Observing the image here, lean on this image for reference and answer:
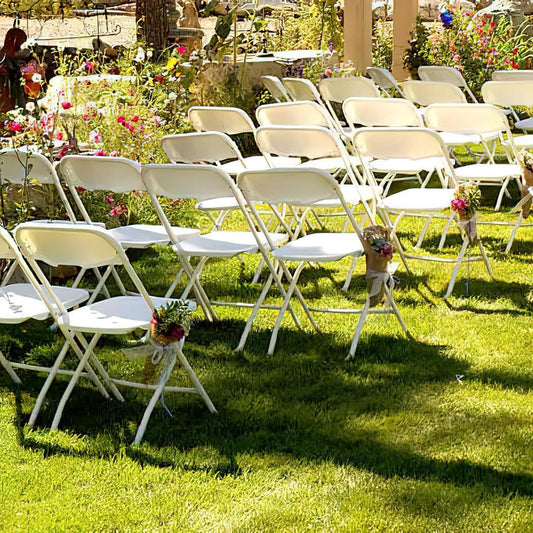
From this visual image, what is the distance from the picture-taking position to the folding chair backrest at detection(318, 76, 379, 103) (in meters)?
7.70

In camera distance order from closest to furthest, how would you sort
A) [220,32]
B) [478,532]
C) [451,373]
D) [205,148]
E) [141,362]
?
[478,532], [451,373], [141,362], [205,148], [220,32]

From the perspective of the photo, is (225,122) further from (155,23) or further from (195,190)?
(155,23)

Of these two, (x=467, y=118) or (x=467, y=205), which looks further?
(x=467, y=118)

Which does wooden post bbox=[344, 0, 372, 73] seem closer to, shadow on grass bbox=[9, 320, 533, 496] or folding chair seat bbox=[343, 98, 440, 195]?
folding chair seat bbox=[343, 98, 440, 195]

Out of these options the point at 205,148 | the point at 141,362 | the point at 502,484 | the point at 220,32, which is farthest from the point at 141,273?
the point at 220,32

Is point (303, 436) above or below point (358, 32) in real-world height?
below

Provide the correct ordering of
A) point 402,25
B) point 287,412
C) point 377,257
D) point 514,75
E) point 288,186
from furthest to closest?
1. point 402,25
2. point 514,75
3. point 377,257
4. point 288,186
5. point 287,412

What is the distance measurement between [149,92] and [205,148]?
2989 mm

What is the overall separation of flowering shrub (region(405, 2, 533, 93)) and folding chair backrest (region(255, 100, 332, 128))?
570cm

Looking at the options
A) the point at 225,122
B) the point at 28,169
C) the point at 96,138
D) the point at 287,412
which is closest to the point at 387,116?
the point at 225,122

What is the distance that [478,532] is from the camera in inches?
112

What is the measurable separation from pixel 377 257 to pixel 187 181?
919 mm

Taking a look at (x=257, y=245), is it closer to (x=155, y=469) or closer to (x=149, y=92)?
(x=155, y=469)

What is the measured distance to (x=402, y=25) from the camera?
41.5 feet
